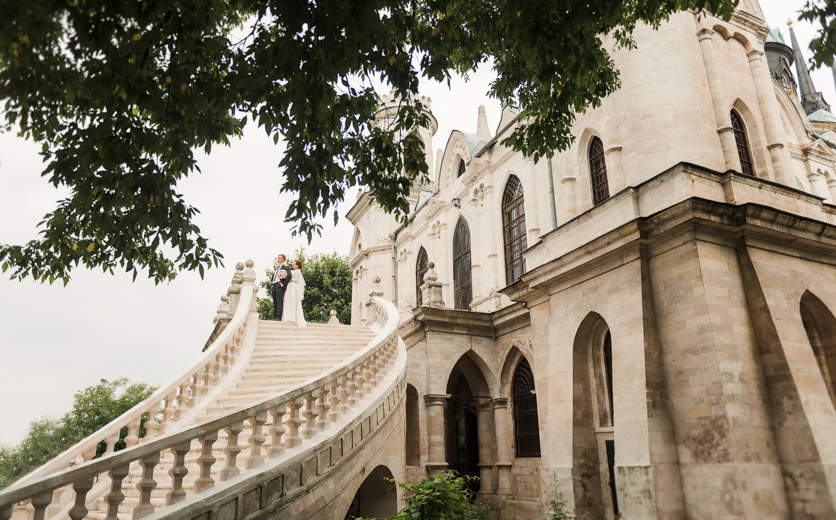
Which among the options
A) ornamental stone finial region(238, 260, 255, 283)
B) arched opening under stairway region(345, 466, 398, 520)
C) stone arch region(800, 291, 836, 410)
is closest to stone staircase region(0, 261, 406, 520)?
ornamental stone finial region(238, 260, 255, 283)

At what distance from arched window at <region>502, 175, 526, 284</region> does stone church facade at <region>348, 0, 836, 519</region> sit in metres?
0.07

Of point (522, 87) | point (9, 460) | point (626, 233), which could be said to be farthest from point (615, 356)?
point (9, 460)

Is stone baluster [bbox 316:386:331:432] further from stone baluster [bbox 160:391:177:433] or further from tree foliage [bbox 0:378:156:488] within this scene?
tree foliage [bbox 0:378:156:488]

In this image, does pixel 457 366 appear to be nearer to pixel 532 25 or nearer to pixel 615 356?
pixel 615 356

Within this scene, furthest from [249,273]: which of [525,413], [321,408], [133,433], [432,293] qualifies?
[525,413]

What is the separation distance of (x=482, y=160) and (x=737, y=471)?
13563 mm

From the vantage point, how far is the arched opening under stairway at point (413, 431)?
16.0 m

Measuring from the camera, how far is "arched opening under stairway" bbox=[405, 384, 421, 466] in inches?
629

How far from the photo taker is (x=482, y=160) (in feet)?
65.6

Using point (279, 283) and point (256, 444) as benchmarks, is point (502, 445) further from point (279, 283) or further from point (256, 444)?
point (256, 444)

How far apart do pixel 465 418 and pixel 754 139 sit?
11696 mm

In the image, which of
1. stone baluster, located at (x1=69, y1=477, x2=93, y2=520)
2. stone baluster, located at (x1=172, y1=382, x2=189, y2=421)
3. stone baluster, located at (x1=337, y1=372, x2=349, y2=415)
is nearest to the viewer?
stone baluster, located at (x1=69, y1=477, x2=93, y2=520)

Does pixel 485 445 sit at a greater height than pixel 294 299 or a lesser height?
lesser

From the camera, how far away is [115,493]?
4781mm
